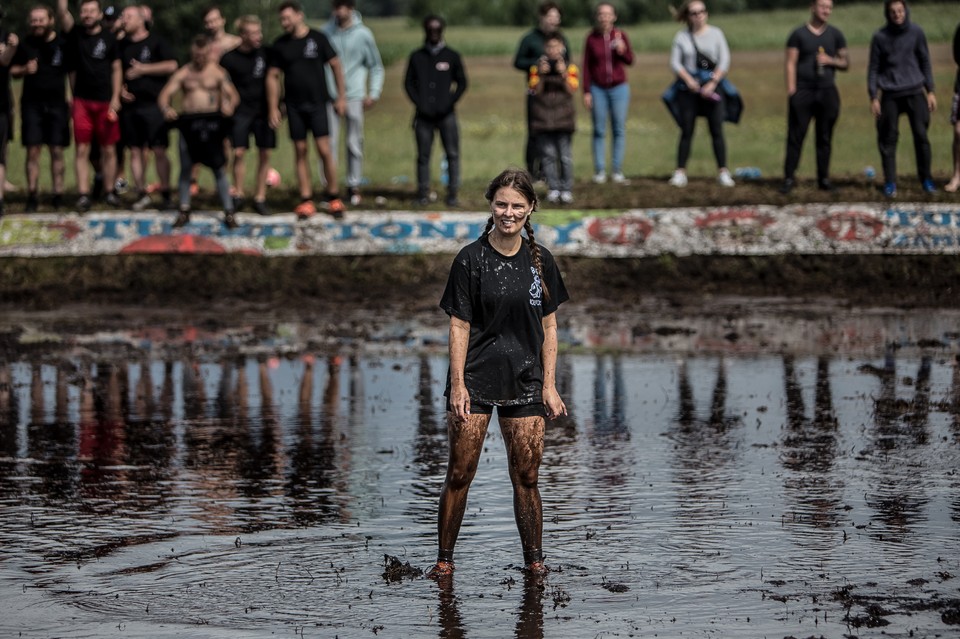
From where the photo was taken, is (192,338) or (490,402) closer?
(490,402)

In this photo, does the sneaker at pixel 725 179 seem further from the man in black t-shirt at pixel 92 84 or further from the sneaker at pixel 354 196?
the man in black t-shirt at pixel 92 84

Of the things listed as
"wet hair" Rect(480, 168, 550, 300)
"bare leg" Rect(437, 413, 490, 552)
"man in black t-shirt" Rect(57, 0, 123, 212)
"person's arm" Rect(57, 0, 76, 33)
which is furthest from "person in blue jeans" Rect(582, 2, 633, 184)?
"bare leg" Rect(437, 413, 490, 552)

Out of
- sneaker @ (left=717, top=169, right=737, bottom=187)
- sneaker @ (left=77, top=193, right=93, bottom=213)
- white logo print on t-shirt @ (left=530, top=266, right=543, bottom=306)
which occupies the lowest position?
white logo print on t-shirt @ (left=530, top=266, right=543, bottom=306)

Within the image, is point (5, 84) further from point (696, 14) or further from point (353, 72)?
point (696, 14)

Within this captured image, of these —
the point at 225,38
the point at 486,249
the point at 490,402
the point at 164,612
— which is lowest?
the point at 164,612

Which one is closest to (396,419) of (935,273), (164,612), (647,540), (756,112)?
(647,540)

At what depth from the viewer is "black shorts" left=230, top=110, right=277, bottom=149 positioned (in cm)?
1831

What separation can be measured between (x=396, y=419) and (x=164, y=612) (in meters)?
4.46

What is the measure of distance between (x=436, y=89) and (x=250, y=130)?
2203mm

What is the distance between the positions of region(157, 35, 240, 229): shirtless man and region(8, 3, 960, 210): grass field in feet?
7.78

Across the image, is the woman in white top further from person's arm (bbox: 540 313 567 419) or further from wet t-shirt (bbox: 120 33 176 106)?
person's arm (bbox: 540 313 567 419)

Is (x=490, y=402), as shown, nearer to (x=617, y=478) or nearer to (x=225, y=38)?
(x=617, y=478)

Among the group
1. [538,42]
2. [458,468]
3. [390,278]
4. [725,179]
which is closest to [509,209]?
[458,468]

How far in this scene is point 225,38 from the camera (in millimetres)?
18922
